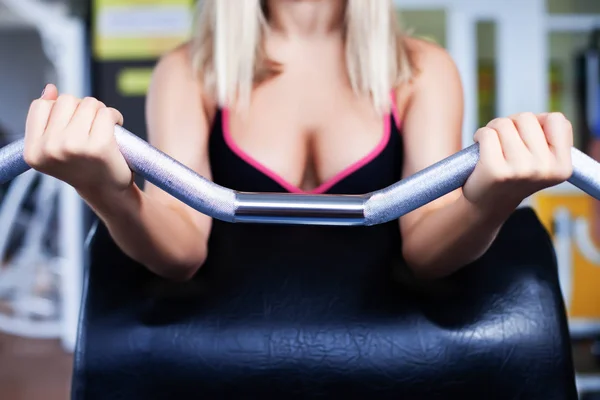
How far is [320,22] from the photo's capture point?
81 centimetres

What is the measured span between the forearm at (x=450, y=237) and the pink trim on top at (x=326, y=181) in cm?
11

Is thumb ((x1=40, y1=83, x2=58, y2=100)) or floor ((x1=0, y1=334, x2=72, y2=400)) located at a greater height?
thumb ((x1=40, y1=83, x2=58, y2=100))

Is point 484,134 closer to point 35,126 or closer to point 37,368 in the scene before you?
point 35,126

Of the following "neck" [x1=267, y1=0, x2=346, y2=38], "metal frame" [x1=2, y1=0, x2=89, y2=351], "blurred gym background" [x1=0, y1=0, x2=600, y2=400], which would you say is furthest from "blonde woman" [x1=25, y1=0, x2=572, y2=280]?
"metal frame" [x1=2, y1=0, x2=89, y2=351]

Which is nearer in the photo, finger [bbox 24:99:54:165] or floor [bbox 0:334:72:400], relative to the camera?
finger [bbox 24:99:54:165]

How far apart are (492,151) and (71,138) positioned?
0.27 meters

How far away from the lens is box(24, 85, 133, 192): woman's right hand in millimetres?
417

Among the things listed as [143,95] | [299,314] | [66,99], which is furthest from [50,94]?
[143,95]

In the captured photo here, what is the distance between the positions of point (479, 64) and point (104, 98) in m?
1.50

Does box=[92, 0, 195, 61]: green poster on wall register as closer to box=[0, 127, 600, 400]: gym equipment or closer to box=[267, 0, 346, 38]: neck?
box=[267, 0, 346, 38]: neck

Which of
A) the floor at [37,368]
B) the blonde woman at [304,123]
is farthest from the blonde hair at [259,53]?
the floor at [37,368]

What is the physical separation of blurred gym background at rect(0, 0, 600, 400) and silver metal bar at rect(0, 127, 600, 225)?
1.86 meters

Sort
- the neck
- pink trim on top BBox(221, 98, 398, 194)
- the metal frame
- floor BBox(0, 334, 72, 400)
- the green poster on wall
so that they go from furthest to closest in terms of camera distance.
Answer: the metal frame < the green poster on wall < floor BBox(0, 334, 72, 400) < the neck < pink trim on top BBox(221, 98, 398, 194)

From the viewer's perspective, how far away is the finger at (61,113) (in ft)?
1.38
